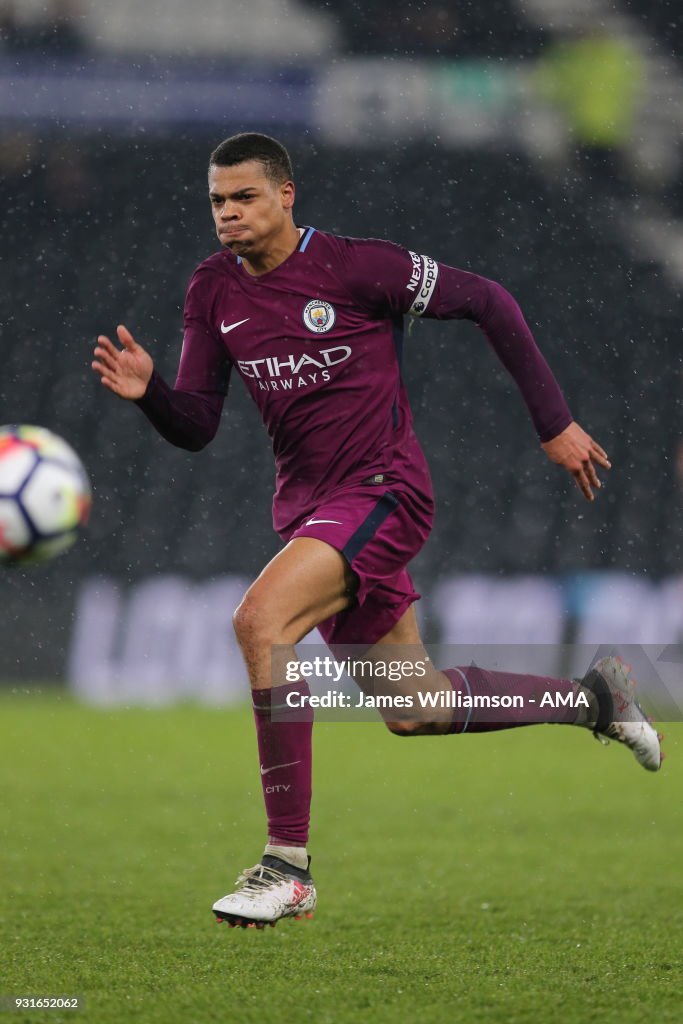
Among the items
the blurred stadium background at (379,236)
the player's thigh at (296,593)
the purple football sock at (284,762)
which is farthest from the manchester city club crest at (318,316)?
the blurred stadium background at (379,236)

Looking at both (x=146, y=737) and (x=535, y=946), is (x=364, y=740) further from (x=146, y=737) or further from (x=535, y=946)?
(x=535, y=946)

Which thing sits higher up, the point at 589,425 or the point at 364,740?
the point at 589,425

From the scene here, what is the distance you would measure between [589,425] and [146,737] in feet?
13.6

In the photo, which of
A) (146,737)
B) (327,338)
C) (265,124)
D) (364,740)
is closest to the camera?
(327,338)

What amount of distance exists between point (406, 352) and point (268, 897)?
7.70 m

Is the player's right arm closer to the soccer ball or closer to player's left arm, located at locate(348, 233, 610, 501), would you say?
the soccer ball

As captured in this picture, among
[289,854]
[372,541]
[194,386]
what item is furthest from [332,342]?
[289,854]

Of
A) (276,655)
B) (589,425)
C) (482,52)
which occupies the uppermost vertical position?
Answer: (482,52)

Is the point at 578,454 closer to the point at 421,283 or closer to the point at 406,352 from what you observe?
the point at 421,283

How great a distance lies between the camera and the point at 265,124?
10.9 m

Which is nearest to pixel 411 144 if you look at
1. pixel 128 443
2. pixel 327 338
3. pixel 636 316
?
pixel 636 316

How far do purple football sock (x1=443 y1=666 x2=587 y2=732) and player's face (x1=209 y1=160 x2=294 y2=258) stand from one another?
4.38ft

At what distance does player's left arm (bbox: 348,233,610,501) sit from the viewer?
12.2ft

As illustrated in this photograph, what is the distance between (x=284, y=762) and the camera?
3439mm
